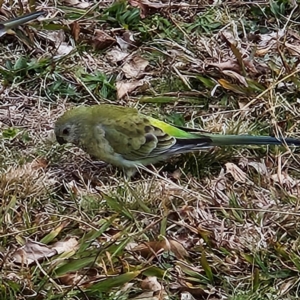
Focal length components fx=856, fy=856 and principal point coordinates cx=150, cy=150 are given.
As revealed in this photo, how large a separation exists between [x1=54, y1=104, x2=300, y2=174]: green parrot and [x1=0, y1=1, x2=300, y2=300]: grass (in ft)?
0.38

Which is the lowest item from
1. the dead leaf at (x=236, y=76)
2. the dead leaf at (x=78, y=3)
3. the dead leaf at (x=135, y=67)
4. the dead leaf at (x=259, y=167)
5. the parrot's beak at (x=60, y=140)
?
the dead leaf at (x=78, y=3)

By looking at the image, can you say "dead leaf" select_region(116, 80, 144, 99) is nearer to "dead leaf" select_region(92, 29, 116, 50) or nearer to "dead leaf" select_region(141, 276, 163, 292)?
"dead leaf" select_region(92, 29, 116, 50)

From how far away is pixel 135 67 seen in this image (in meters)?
6.10

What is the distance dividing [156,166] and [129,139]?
26cm

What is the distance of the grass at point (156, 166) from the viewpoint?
4.08 meters

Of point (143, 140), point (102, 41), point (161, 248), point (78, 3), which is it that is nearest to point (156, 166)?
point (143, 140)

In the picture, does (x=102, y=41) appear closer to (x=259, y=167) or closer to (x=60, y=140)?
(x=60, y=140)

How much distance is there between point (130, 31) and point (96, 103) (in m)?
1.04

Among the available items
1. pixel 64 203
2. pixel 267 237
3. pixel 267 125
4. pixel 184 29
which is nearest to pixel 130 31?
pixel 184 29

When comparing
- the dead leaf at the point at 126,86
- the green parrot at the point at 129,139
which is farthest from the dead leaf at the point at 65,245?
the dead leaf at the point at 126,86

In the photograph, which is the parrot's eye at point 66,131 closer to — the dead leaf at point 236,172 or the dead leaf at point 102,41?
the dead leaf at point 236,172

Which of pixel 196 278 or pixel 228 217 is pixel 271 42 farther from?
pixel 196 278

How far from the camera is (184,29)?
6.51 m

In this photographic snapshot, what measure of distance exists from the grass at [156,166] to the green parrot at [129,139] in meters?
0.12
